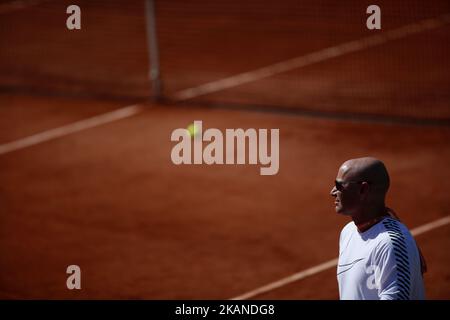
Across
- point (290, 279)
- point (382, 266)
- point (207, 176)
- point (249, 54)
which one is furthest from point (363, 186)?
point (249, 54)

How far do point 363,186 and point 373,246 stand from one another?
39cm

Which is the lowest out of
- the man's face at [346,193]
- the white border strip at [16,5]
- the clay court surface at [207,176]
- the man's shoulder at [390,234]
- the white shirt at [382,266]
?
the white shirt at [382,266]

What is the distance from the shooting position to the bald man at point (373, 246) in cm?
539

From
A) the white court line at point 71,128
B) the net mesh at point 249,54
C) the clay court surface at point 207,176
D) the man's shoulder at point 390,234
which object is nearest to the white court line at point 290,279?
the clay court surface at point 207,176

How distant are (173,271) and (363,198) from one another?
485 centimetres

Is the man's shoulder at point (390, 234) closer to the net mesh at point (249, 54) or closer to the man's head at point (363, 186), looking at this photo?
the man's head at point (363, 186)

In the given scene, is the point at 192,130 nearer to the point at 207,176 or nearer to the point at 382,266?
the point at 207,176

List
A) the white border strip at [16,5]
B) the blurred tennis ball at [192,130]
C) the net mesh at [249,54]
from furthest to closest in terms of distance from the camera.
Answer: the white border strip at [16,5] < the net mesh at [249,54] < the blurred tennis ball at [192,130]

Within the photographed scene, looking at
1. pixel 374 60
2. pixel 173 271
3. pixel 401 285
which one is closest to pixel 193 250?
pixel 173 271

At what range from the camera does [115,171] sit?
522 inches

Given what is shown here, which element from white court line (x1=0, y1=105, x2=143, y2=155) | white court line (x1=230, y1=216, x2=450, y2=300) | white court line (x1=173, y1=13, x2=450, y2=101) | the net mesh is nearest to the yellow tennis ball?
white court line (x1=0, y1=105, x2=143, y2=155)

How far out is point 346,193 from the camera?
5738mm

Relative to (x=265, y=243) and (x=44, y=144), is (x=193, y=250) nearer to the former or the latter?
(x=265, y=243)

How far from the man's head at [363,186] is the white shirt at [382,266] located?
15cm
